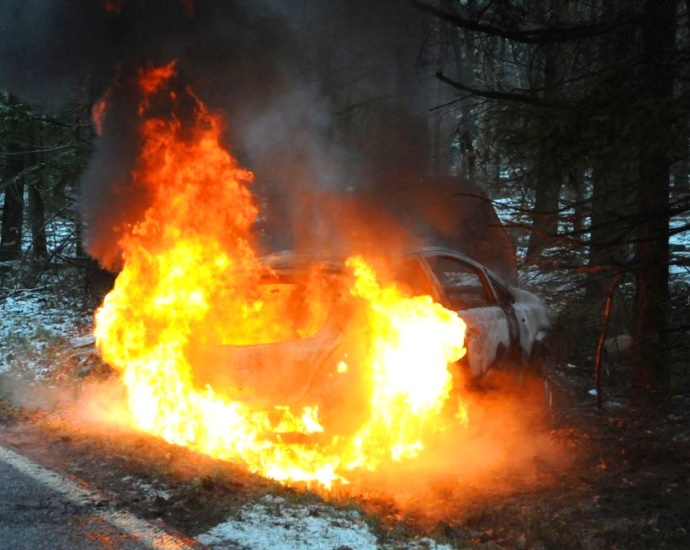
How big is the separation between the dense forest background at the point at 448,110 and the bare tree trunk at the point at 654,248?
2 centimetres

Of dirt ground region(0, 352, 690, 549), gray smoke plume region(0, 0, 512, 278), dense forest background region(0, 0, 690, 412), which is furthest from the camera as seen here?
gray smoke plume region(0, 0, 512, 278)

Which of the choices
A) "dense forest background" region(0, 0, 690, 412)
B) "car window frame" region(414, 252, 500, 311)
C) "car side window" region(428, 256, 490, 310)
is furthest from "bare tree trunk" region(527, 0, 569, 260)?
"car side window" region(428, 256, 490, 310)

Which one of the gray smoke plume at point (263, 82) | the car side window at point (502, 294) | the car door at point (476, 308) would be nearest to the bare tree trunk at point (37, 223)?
the gray smoke plume at point (263, 82)

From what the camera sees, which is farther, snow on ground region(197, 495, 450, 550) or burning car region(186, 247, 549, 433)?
burning car region(186, 247, 549, 433)

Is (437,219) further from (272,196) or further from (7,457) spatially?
(7,457)

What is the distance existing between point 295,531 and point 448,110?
644cm

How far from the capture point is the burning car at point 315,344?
17.4ft

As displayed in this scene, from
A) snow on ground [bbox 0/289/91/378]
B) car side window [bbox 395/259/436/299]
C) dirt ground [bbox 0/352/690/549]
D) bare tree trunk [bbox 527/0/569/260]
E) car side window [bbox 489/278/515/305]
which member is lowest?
dirt ground [bbox 0/352/690/549]

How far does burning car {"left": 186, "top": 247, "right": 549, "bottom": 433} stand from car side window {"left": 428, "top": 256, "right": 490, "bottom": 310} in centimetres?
9

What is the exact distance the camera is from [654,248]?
6535 millimetres

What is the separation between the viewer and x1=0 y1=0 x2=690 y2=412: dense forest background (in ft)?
19.0

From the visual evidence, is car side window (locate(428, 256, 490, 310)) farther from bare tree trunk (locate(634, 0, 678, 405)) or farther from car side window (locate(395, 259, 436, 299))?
bare tree trunk (locate(634, 0, 678, 405))

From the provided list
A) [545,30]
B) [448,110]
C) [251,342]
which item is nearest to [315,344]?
[251,342]

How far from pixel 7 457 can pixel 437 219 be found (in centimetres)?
752
